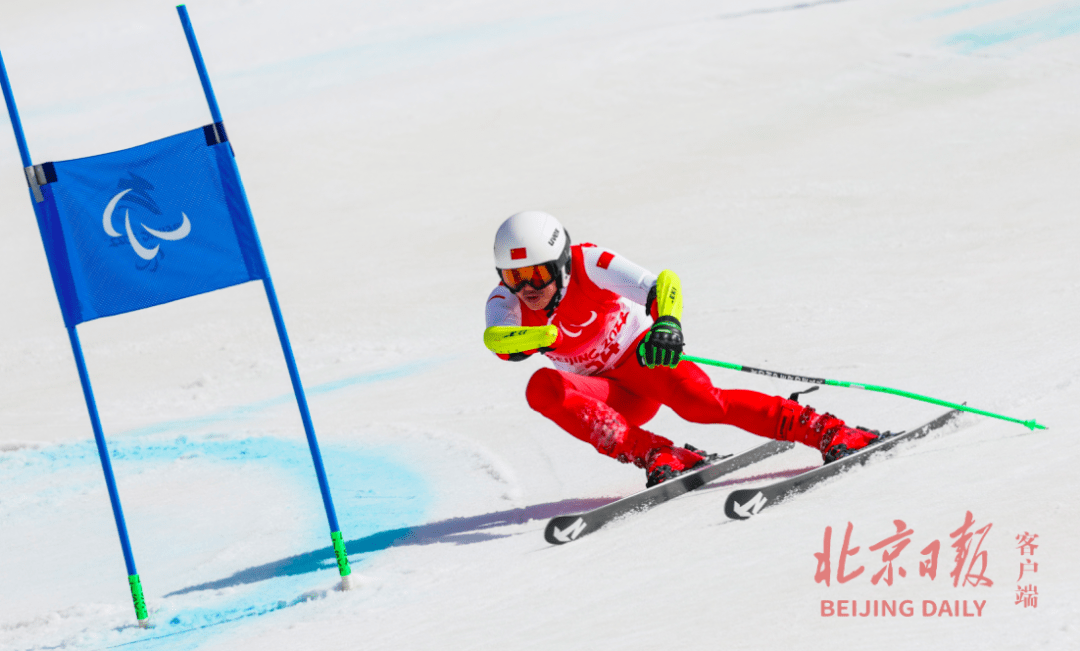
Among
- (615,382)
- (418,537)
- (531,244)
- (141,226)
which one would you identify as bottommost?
(418,537)

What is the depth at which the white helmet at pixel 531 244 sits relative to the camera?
4770 millimetres

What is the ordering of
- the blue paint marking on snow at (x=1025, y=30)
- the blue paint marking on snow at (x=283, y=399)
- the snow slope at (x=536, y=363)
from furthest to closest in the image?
the blue paint marking on snow at (x=1025, y=30)
the blue paint marking on snow at (x=283, y=399)
the snow slope at (x=536, y=363)

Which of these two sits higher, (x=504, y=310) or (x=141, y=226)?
(x=141, y=226)

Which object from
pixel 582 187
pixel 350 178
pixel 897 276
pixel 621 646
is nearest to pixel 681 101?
pixel 582 187

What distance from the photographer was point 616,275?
4.93 m

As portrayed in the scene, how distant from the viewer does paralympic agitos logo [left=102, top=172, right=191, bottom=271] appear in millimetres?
4301

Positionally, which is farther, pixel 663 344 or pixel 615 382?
pixel 615 382

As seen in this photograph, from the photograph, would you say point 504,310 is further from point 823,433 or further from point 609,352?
point 823,433

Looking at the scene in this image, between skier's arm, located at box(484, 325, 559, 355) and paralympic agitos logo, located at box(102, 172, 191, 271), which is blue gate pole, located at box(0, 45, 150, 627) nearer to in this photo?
paralympic agitos logo, located at box(102, 172, 191, 271)

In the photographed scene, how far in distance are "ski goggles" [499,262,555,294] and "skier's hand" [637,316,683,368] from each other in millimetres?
513

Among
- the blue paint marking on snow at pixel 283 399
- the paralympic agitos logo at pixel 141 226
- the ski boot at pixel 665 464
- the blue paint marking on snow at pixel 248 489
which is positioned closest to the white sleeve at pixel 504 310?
the ski boot at pixel 665 464

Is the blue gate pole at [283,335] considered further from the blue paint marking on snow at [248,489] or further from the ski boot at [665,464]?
the ski boot at [665,464]

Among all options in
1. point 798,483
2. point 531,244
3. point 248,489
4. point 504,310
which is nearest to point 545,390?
point 504,310

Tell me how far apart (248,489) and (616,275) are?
298 cm
